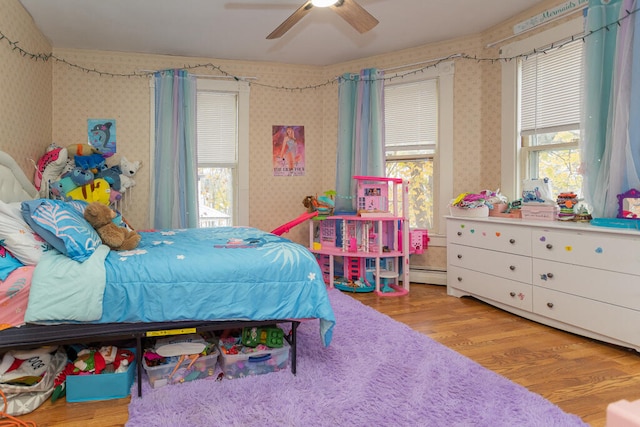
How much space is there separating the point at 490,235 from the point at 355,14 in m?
2.12

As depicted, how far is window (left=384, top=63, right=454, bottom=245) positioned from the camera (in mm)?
4488

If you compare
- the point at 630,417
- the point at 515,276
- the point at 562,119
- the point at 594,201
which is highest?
the point at 562,119

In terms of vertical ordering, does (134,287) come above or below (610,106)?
below

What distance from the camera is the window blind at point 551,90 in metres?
3.45

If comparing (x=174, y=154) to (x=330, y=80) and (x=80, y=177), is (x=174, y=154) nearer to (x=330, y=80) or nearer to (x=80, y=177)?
(x=80, y=177)

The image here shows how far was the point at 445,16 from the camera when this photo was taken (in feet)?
12.5

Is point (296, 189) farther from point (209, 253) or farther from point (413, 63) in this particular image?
point (209, 253)

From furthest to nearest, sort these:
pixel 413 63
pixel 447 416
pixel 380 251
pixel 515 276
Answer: pixel 413 63 < pixel 380 251 < pixel 515 276 < pixel 447 416

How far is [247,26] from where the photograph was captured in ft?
13.0

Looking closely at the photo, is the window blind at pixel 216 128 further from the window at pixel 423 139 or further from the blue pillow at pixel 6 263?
the blue pillow at pixel 6 263

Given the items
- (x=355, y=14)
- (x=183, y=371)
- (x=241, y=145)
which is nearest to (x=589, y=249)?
(x=355, y=14)

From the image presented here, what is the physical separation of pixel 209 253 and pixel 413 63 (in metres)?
3.40

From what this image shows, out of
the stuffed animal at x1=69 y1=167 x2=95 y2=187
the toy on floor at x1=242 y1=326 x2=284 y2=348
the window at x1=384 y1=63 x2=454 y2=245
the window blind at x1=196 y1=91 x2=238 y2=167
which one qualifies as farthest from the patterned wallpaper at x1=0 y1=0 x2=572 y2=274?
the toy on floor at x1=242 y1=326 x2=284 y2=348

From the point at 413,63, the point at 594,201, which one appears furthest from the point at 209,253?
the point at 413,63
